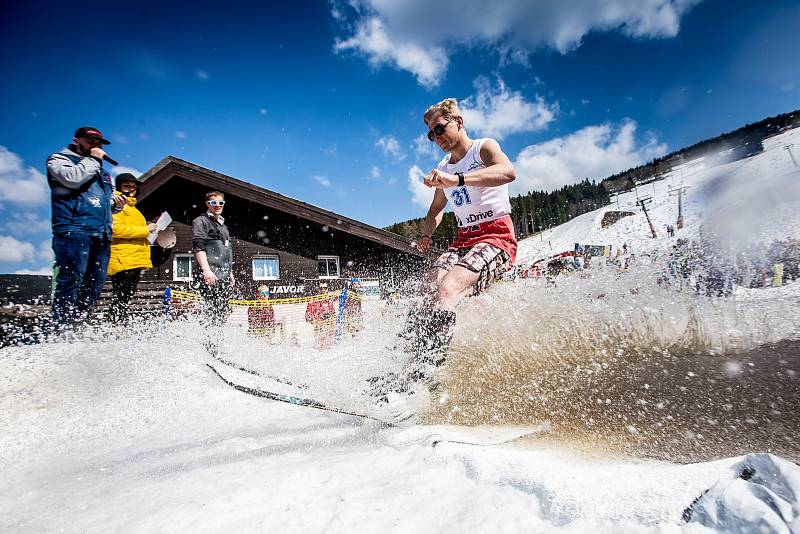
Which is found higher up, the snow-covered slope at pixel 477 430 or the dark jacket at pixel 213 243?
the dark jacket at pixel 213 243

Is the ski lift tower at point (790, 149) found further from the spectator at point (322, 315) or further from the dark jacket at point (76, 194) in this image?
the spectator at point (322, 315)

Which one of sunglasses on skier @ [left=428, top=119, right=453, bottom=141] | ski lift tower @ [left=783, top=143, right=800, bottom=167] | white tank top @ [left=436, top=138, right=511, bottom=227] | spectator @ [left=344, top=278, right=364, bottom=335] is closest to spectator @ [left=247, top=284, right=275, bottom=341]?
spectator @ [left=344, top=278, right=364, bottom=335]

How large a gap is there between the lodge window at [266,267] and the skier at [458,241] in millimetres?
9254

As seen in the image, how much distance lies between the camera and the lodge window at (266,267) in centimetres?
1102

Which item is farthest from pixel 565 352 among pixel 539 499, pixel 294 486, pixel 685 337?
pixel 294 486

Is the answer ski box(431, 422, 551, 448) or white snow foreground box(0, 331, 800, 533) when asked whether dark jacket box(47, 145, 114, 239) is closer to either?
white snow foreground box(0, 331, 800, 533)

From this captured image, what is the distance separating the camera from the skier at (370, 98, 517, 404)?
7.15 feet

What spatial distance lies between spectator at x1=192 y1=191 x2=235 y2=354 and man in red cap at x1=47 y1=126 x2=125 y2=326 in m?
0.87

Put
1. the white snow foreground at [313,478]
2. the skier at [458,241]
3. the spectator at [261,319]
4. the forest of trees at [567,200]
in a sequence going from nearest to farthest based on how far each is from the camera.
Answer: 1. the white snow foreground at [313,478]
2. the skier at [458,241]
3. the spectator at [261,319]
4. the forest of trees at [567,200]

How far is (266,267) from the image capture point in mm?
11219

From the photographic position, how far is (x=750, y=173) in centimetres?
339

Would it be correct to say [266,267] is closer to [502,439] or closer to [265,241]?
[265,241]

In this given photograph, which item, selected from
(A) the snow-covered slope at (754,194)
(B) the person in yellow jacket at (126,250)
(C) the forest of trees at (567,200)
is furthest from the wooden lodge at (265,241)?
(C) the forest of trees at (567,200)

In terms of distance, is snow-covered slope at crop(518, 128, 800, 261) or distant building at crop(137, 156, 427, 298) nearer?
snow-covered slope at crop(518, 128, 800, 261)
